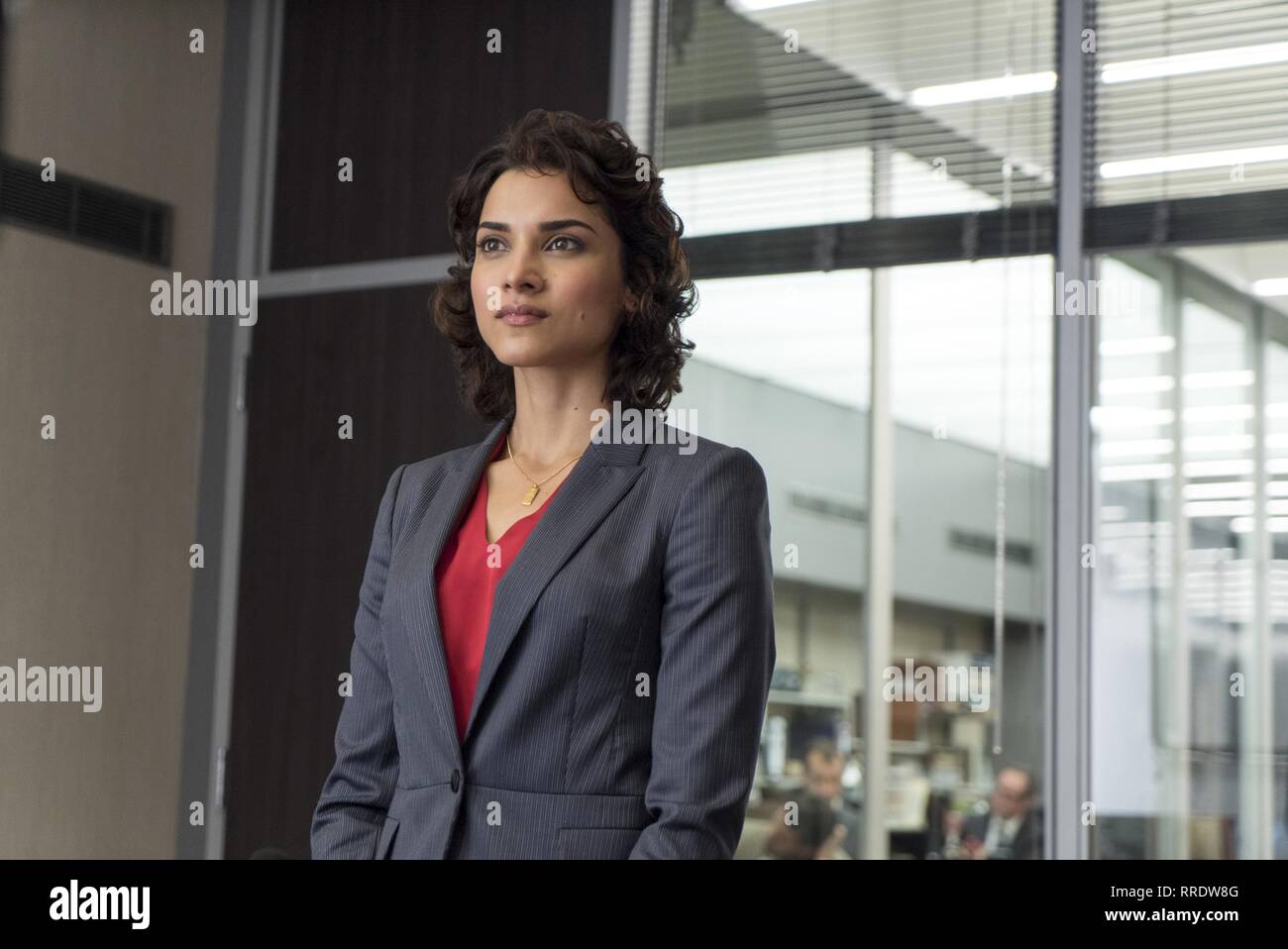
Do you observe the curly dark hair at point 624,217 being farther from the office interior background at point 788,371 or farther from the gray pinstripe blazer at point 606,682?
the office interior background at point 788,371

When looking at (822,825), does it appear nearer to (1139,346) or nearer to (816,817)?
(816,817)

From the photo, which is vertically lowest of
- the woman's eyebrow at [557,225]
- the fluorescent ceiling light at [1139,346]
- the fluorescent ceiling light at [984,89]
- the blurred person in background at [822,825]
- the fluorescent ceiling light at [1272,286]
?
the blurred person in background at [822,825]

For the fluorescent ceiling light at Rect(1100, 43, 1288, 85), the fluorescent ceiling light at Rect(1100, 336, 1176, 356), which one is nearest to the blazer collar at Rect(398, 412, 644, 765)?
the fluorescent ceiling light at Rect(1100, 336, 1176, 356)

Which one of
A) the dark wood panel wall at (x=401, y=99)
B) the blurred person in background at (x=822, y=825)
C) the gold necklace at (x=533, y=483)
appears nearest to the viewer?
the gold necklace at (x=533, y=483)

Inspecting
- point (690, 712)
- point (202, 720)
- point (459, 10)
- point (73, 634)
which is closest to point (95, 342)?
point (73, 634)

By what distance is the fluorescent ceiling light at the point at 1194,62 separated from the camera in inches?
146

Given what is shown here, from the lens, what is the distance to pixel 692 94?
4125 millimetres

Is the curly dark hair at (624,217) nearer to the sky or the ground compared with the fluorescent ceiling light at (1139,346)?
nearer to the ground

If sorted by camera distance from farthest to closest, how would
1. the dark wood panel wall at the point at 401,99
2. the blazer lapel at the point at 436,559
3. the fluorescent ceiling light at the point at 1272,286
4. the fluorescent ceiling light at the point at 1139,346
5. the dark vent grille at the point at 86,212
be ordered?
the dark vent grille at the point at 86,212 → the dark wood panel wall at the point at 401,99 → the fluorescent ceiling light at the point at 1139,346 → the fluorescent ceiling light at the point at 1272,286 → the blazer lapel at the point at 436,559

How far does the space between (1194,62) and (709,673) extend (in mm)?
2985

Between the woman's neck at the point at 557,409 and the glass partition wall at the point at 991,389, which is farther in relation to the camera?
the glass partition wall at the point at 991,389

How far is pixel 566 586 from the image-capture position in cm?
144

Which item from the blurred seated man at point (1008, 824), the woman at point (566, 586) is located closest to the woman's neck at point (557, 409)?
the woman at point (566, 586)
